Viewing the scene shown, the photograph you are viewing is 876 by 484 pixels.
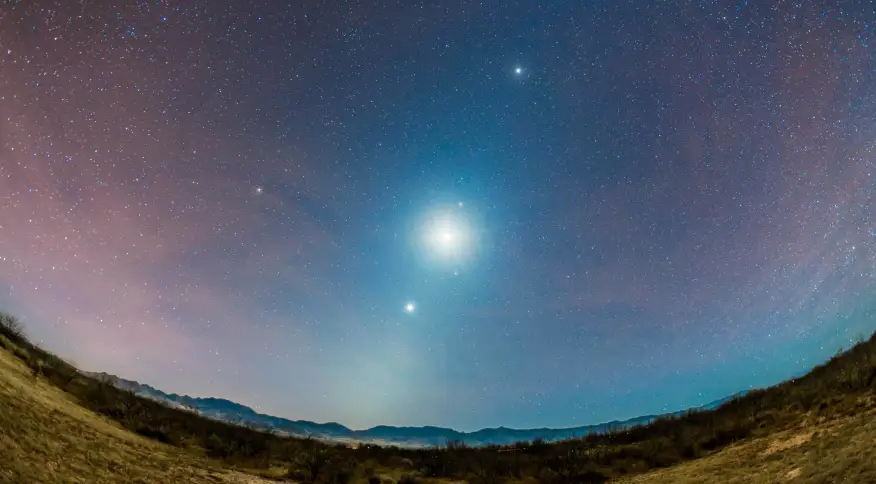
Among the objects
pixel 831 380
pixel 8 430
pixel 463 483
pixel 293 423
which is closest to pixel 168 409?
pixel 8 430

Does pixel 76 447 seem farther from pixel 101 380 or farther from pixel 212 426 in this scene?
pixel 101 380

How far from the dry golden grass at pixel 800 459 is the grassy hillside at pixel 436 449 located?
2.1 inches

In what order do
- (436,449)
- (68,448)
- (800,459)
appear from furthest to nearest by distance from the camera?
(436,449) → (800,459) → (68,448)

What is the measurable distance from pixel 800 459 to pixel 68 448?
45.8 feet

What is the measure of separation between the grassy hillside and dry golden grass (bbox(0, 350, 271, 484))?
43 millimetres

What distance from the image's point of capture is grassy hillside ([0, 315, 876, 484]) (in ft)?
26.9

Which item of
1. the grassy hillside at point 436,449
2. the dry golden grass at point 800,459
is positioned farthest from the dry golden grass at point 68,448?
the dry golden grass at point 800,459

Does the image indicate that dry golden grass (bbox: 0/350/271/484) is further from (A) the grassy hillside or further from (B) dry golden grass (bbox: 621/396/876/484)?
(B) dry golden grass (bbox: 621/396/876/484)

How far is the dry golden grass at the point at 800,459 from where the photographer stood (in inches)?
266

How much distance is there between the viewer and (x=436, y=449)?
17.3m

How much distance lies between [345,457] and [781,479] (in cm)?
1353

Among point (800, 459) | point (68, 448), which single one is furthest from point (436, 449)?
point (68, 448)

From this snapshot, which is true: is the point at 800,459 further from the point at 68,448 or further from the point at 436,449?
the point at 68,448

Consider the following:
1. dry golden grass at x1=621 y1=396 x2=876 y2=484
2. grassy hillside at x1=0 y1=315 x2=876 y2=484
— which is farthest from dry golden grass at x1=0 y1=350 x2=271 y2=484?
dry golden grass at x1=621 y1=396 x2=876 y2=484
